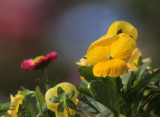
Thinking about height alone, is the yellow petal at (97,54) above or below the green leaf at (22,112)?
above

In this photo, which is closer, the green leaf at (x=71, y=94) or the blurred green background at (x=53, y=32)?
the green leaf at (x=71, y=94)

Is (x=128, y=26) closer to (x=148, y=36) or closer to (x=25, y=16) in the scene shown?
(x=148, y=36)

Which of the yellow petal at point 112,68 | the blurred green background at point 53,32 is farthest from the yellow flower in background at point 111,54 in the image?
the blurred green background at point 53,32

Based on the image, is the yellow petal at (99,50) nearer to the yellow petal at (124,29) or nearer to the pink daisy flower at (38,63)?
the yellow petal at (124,29)

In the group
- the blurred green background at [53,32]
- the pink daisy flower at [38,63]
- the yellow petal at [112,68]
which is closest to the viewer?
the yellow petal at [112,68]

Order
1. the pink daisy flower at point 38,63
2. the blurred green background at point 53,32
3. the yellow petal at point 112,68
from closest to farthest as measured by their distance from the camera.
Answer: the yellow petal at point 112,68, the pink daisy flower at point 38,63, the blurred green background at point 53,32

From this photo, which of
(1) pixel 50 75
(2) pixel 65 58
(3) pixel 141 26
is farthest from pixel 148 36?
(1) pixel 50 75

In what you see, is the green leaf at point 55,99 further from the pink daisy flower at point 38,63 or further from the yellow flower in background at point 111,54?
the pink daisy flower at point 38,63

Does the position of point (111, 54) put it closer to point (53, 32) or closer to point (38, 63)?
point (38, 63)
